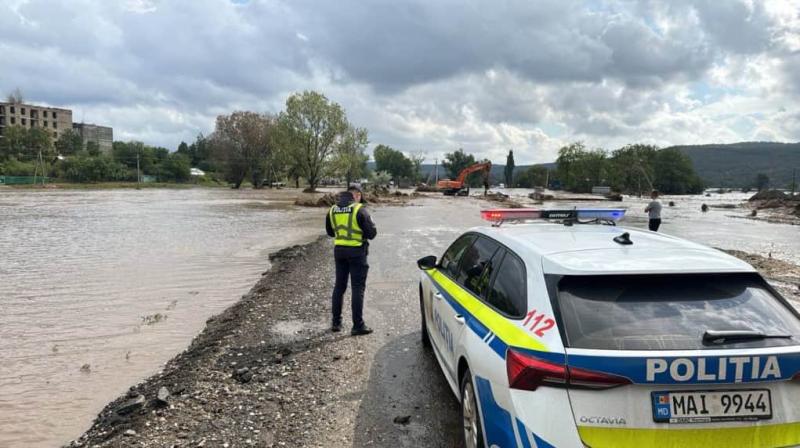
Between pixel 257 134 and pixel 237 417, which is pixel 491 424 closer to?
pixel 237 417

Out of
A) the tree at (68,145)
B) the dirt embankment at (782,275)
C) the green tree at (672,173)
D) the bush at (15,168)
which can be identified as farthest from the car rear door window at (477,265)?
the tree at (68,145)

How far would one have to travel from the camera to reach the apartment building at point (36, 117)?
126 m

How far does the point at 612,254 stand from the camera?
291 centimetres

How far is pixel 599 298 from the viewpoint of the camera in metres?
2.59

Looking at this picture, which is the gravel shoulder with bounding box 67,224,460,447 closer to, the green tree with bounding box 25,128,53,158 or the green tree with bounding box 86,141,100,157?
the green tree with bounding box 25,128,53,158

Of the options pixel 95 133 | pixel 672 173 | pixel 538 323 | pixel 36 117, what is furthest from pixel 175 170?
pixel 538 323

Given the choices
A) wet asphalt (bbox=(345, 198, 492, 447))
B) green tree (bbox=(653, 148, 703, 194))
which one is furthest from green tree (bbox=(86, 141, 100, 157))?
green tree (bbox=(653, 148, 703, 194))

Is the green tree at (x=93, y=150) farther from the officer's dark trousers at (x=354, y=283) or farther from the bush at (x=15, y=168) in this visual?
the officer's dark trousers at (x=354, y=283)

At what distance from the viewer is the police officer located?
6.33m

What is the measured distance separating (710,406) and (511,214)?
8.52ft

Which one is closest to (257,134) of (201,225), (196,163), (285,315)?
(196,163)

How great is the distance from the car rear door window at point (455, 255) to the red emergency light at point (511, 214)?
253 mm

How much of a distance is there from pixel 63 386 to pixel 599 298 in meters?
5.41

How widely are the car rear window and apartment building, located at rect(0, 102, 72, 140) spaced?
145 meters
